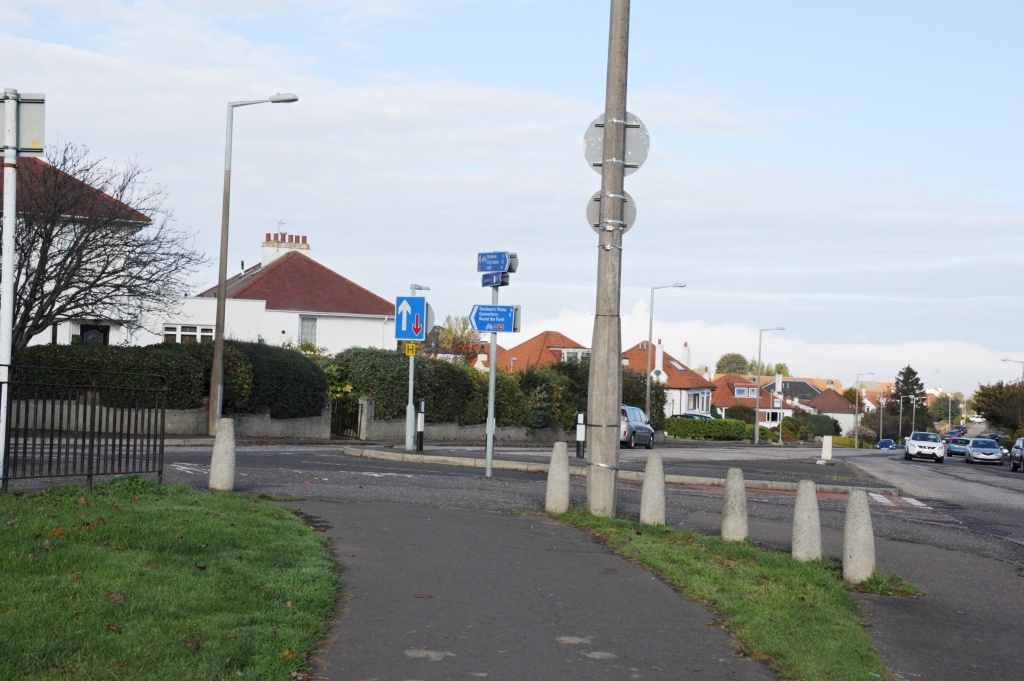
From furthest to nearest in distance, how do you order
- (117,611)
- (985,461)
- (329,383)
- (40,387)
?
1. (985,461)
2. (329,383)
3. (40,387)
4. (117,611)

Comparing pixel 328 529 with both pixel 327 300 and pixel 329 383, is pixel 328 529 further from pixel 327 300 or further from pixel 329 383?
pixel 327 300

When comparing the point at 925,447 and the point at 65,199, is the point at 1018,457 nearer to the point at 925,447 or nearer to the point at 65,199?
the point at 925,447

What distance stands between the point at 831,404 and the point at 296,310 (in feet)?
398

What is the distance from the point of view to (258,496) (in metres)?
13.1

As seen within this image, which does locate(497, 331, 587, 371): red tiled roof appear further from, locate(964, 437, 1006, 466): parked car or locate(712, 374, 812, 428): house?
locate(964, 437, 1006, 466): parked car

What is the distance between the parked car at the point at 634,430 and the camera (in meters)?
43.3

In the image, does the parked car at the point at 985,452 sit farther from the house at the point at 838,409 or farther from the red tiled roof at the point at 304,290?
the house at the point at 838,409

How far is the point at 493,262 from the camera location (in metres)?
18.8

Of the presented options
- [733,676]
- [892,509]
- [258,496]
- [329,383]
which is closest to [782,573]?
[733,676]

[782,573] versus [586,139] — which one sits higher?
[586,139]

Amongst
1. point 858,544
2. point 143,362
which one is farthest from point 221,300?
point 858,544

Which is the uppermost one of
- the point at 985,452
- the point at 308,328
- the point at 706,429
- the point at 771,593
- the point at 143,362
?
the point at 308,328

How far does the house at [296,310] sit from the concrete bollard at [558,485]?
141 feet

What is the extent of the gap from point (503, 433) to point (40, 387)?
36.4m
